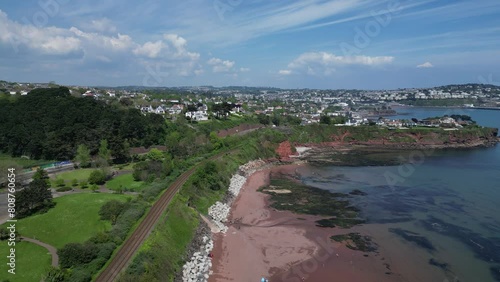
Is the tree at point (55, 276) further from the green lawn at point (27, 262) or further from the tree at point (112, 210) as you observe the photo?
the tree at point (112, 210)

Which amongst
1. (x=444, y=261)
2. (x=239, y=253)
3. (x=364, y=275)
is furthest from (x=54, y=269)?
(x=444, y=261)

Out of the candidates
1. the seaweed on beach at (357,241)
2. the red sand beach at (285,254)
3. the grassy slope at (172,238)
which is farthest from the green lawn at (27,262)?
the seaweed on beach at (357,241)

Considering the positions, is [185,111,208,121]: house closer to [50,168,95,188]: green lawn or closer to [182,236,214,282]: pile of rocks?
[50,168,95,188]: green lawn

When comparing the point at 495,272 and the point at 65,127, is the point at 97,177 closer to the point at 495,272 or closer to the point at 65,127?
the point at 65,127

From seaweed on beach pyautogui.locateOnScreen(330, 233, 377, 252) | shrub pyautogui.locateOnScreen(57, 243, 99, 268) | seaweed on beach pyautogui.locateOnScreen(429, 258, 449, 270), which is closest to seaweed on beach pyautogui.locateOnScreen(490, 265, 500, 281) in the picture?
seaweed on beach pyautogui.locateOnScreen(429, 258, 449, 270)

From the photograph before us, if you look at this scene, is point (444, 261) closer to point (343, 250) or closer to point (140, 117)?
point (343, 250)

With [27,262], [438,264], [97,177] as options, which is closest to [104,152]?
[97,177]
